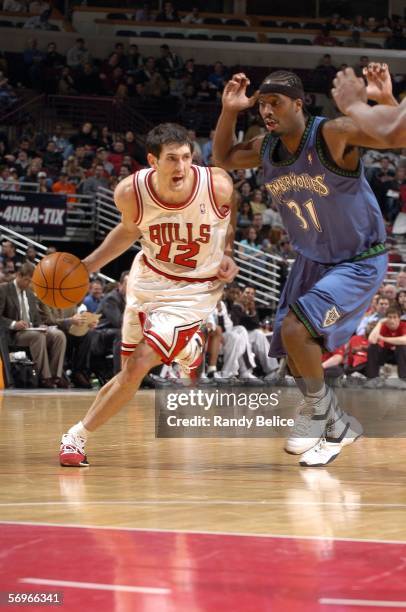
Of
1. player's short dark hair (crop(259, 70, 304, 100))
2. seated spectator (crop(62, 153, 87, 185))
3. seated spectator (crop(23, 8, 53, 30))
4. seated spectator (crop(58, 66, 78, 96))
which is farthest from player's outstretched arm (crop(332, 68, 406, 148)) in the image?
seated spectator (crop(23, 8, 53, 30))

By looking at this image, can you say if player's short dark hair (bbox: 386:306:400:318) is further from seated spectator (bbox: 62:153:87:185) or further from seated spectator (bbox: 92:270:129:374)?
seated spectator (bbox: 62:153:87:185)

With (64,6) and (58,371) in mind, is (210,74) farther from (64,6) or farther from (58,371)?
(58,371)

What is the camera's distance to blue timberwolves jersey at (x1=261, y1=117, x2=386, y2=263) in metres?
5.82

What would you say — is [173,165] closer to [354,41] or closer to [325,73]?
[325,73]

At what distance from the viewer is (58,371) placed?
13805 mm

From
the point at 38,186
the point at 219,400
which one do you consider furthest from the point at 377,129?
the point at 38,186

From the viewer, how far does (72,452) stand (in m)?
5.91

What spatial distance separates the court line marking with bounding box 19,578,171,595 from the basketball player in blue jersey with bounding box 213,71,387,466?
9.56ft

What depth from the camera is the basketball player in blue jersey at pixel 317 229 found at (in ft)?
19.0

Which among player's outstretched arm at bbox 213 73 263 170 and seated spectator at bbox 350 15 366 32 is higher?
seated spectator at bbox 350 15 366 32

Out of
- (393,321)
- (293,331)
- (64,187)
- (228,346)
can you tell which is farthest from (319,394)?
(64,187)

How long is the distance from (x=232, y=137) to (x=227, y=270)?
0.97m

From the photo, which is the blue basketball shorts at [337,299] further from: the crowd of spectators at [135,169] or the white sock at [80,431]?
the crowd of spectators at [135,169]

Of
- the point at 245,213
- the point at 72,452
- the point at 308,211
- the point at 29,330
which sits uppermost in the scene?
the point at 308,211
